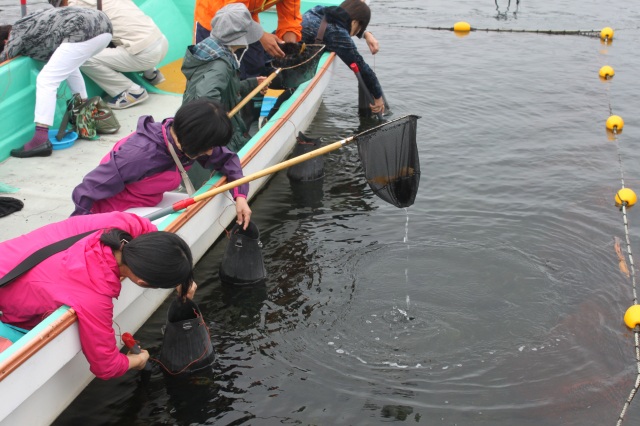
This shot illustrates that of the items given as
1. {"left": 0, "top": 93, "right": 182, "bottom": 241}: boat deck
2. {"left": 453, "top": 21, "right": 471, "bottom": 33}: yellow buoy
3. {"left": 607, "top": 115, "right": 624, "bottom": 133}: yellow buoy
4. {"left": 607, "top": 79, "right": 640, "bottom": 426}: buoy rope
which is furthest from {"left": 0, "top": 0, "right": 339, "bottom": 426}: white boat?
{"left": 453, "top": 21, "right": 471, "bottom": 33}: yellow buoy

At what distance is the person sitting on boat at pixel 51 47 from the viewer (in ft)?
22.5

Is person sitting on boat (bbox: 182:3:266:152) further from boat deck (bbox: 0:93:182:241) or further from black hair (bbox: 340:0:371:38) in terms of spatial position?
black hair (bbox: 340:0:371:38)

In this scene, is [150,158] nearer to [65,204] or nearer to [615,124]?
[65,204]

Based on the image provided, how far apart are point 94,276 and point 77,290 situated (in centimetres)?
12

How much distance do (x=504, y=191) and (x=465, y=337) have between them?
2897 mm

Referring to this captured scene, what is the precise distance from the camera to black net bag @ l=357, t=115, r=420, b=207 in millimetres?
5723

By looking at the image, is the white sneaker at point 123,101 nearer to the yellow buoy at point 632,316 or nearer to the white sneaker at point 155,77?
the white sneaker at point 155,77

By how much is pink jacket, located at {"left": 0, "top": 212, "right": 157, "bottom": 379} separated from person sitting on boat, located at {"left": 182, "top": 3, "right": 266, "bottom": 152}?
2.46m

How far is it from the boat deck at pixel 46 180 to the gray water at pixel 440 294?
4.07ft

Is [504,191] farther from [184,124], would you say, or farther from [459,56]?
[459,56]

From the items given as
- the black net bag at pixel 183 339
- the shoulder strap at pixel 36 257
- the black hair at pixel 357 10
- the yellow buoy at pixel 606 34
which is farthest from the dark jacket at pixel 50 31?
the yellow buoy at pixel 606 34

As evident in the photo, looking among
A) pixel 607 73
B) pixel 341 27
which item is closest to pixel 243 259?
pixel 341 27

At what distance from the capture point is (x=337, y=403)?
486cm

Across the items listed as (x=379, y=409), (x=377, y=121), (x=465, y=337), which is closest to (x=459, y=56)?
(x=377, y=121)
